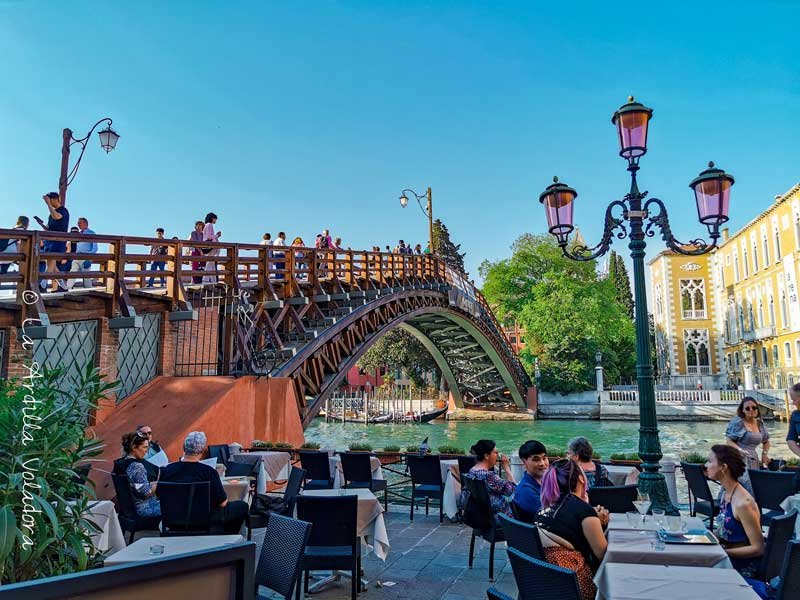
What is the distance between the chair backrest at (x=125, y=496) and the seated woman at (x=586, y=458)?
4.08 metres

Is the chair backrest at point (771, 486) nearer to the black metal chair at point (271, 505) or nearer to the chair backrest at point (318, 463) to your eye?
the black metal chair at point (271, 505)

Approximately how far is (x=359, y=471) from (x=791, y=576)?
5.84 m

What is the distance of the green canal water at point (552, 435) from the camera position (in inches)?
906

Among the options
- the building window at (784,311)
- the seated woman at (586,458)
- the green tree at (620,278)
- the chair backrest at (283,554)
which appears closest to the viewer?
the chair backrest at (283,554)

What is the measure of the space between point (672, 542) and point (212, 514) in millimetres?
3556

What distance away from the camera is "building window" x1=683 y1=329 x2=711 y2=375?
43906mm

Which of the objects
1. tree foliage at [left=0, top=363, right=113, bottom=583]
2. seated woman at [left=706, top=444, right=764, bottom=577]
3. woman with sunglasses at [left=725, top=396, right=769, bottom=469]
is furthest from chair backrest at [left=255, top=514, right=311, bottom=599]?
woman with sunglasses at [left=725, top=396, right=769, bottom=469]

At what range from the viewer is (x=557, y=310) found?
3716cm

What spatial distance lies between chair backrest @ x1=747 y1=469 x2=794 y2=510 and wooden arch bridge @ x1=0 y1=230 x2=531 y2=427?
26.6 ft

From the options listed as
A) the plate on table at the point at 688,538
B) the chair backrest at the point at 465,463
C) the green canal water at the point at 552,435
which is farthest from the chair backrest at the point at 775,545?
the green canal water at the point at 552,435

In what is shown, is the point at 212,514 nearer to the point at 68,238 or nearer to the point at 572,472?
the point at 572,472

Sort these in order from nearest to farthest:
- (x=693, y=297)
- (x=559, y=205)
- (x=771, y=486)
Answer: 1. (x=771, y=486)
2. (x=559, y=205)
3. (x=693, y=297)

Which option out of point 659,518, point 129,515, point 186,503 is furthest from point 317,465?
point 659,518

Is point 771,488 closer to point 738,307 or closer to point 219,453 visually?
point 219,453
